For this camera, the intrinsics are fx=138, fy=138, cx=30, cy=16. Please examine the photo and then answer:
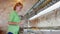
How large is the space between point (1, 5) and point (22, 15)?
0.65 meters

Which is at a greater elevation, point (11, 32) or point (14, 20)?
point (14, 20)

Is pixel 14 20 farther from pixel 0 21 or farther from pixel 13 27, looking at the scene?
pixel 0 21

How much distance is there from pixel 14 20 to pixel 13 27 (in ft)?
0.43

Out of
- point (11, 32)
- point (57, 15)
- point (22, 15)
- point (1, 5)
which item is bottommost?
point (11, 32)

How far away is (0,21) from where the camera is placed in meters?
3.73

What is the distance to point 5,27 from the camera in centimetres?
370

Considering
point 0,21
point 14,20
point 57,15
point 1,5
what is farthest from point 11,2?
point 57,15

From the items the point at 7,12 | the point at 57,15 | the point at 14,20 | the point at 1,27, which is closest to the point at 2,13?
the point at 7,12

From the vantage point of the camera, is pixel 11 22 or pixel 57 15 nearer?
pixel 57 15

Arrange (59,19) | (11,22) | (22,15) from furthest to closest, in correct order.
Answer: (22,15) < (11,22) < (59,19)

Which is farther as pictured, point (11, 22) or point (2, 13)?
point (2, 13)

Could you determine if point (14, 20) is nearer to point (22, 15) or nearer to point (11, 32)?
point (11, 32)

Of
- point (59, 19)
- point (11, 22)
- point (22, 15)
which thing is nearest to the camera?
point (59, 19)

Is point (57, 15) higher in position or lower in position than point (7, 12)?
lower
